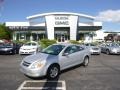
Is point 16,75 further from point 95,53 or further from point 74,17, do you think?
point 74,17

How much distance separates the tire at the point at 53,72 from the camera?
8784 mm

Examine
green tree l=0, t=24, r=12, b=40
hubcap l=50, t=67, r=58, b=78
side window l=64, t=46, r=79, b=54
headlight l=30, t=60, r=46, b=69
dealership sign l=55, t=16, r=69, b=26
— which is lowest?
hubcap l=50, t=67, r=58, b=78

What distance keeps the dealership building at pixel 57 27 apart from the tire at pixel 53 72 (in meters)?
50.4

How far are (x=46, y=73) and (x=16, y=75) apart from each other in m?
1.81

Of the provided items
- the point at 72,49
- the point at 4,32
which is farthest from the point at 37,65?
the point at 4,32

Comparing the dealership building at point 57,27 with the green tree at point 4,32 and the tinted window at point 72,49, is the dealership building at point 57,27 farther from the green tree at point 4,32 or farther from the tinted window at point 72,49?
the tinted window at point 72,49

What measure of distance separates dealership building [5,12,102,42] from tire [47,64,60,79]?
1986 inches

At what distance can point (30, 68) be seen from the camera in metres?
8.48

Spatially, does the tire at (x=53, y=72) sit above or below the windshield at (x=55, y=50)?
below

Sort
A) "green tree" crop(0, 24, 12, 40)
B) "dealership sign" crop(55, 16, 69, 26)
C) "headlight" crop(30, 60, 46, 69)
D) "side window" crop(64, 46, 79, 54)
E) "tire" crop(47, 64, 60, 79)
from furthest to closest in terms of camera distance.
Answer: "green tree" crop(0, 24, 12, 40)
"dealership sign" crop(55, 16, 69, 26)
"side window" crop(64, 46, 79, 54)
"tire" crop(47, 64, 60, 79)
"headlight" crop(30, 60, 46, 69)

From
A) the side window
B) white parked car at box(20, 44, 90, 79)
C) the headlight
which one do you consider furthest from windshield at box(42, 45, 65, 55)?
the headlight

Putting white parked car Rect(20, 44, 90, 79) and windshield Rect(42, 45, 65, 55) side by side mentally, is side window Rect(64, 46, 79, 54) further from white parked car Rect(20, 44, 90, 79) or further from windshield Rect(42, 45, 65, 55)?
windshield Rect(42, 45, 65, 55)

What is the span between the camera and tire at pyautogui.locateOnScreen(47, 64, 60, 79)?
8.78m

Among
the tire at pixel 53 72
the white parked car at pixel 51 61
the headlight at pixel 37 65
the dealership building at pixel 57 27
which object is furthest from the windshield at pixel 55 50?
the dealership building at pixel 57 27
